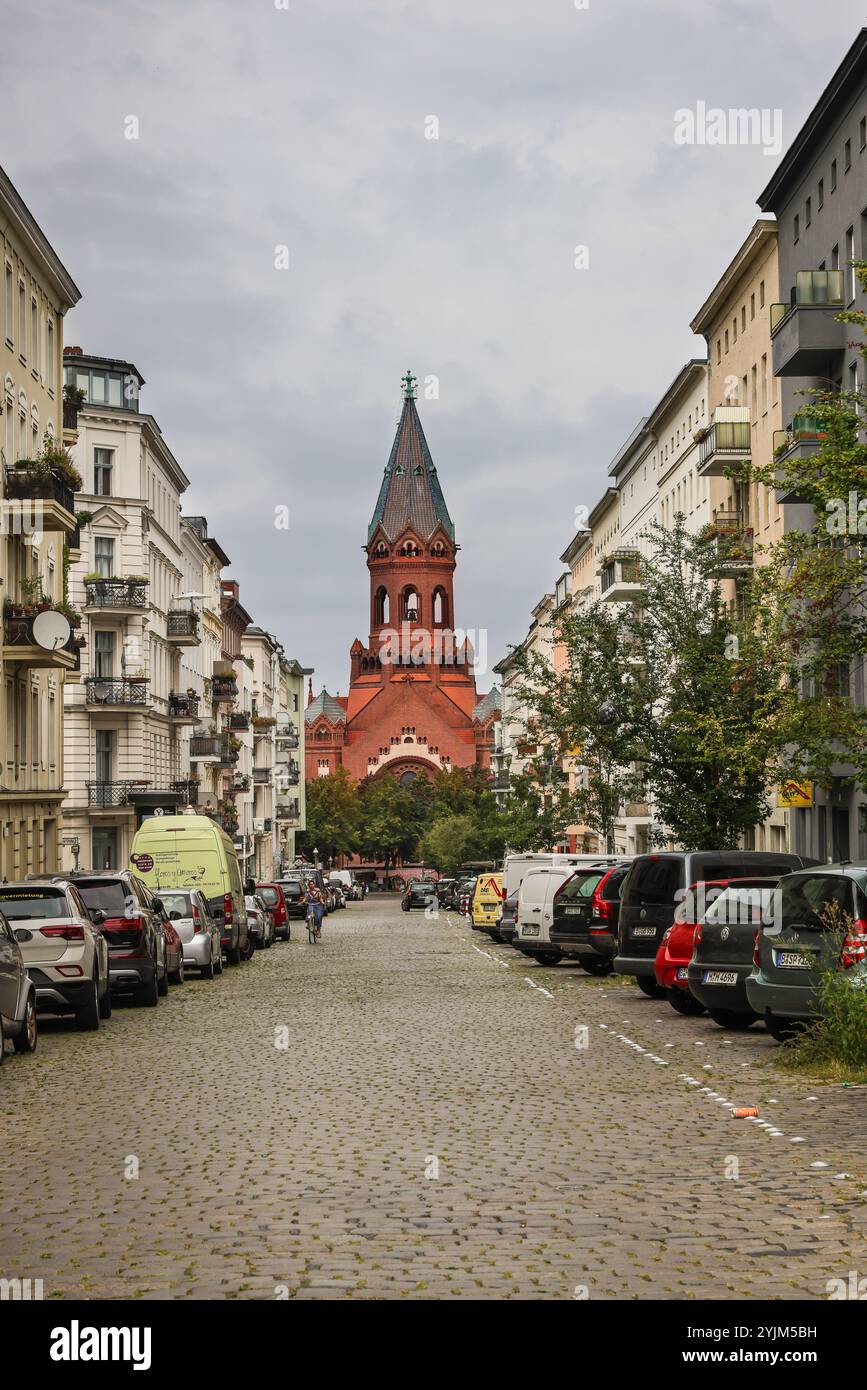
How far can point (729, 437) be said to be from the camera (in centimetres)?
5350

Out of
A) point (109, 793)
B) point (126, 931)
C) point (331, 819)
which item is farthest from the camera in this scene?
point (331, 819)

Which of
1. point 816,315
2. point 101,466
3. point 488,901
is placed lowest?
point 488,901

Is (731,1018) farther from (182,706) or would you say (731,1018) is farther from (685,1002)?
(182,706)

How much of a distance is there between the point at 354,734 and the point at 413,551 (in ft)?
54.7

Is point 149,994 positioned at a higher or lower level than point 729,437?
lower

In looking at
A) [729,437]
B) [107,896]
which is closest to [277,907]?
[729,437]

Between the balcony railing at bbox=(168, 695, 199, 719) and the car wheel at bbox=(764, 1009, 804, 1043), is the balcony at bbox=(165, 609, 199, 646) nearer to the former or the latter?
the balcony railing at bbox=(168, 695, 199, 719)

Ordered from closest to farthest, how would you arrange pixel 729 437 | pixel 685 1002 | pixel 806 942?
pixel 806 942
pixel 685 1002
pixel 729 437

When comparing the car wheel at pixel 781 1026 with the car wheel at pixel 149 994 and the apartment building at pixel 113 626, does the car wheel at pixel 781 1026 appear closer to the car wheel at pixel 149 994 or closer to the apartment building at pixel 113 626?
the car wheel at pixel 149 994

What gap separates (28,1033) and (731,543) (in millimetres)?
28360

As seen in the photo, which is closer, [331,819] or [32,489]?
[32,489]

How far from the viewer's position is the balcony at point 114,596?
211 ft

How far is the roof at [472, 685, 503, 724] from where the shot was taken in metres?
185

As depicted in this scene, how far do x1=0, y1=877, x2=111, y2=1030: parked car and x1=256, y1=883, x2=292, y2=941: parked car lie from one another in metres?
31.7
